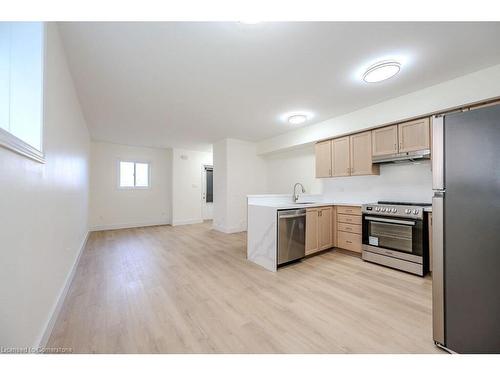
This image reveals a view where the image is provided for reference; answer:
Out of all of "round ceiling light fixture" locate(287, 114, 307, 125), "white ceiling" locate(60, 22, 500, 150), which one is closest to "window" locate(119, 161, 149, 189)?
"white ceiling" locate(60, 22, 500, 150)

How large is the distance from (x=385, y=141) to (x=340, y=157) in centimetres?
76

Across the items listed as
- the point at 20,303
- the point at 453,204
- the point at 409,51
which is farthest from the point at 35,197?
the point at 409,51

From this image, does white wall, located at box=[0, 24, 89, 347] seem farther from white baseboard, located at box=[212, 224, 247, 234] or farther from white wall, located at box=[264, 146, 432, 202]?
white wall, located at box=[264, 146, 432, 202]

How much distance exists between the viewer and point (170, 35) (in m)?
1.77

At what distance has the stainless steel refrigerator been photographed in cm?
116

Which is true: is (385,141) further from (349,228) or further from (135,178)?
(135,178)

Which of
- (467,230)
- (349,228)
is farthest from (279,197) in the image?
(467,230)

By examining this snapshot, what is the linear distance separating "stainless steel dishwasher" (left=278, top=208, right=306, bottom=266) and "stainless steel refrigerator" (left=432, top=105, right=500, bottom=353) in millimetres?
1713

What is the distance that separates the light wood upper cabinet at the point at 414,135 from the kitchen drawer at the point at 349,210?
3.70 ft

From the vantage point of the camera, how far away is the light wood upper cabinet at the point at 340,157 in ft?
11.8

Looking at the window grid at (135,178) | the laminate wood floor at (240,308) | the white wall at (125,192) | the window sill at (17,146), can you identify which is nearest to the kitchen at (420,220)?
the laminate wood floor at (240,308)
